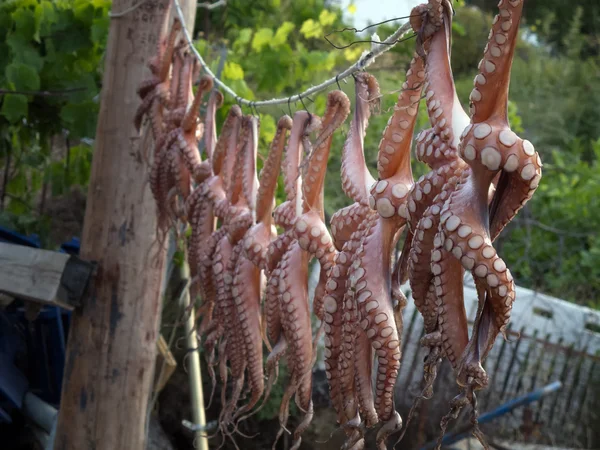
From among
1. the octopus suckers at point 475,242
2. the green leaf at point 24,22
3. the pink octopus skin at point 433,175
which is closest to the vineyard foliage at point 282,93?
the green leaf at point 24,22

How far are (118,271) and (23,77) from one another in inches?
46.0

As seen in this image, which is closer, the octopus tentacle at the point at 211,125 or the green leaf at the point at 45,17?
the octopus tentacle at the point at 211,125

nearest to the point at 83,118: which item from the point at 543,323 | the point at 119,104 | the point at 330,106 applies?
the point at 119,104

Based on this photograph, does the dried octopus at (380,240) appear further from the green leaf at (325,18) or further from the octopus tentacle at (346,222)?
the green leaf at (325,18)

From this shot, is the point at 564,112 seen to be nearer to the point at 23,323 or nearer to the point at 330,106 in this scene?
the point at 23,323

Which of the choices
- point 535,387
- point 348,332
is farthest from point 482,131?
point 535,387

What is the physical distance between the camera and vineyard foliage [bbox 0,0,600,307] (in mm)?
2961

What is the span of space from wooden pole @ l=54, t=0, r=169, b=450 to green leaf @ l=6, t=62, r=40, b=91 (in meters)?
0.81

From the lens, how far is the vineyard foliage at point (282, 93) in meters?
2.96

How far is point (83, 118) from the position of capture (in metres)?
2.96

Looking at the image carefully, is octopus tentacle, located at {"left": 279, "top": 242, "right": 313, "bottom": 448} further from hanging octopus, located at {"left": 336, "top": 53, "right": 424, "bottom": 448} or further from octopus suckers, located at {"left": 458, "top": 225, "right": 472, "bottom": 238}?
octopus suckers, located at {"left": 458, "top": 225, "right": 472, "bottom": 238}

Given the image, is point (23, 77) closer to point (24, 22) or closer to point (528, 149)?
point (24, 22)

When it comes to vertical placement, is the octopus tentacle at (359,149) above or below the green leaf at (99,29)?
below

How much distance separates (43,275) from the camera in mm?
2076
